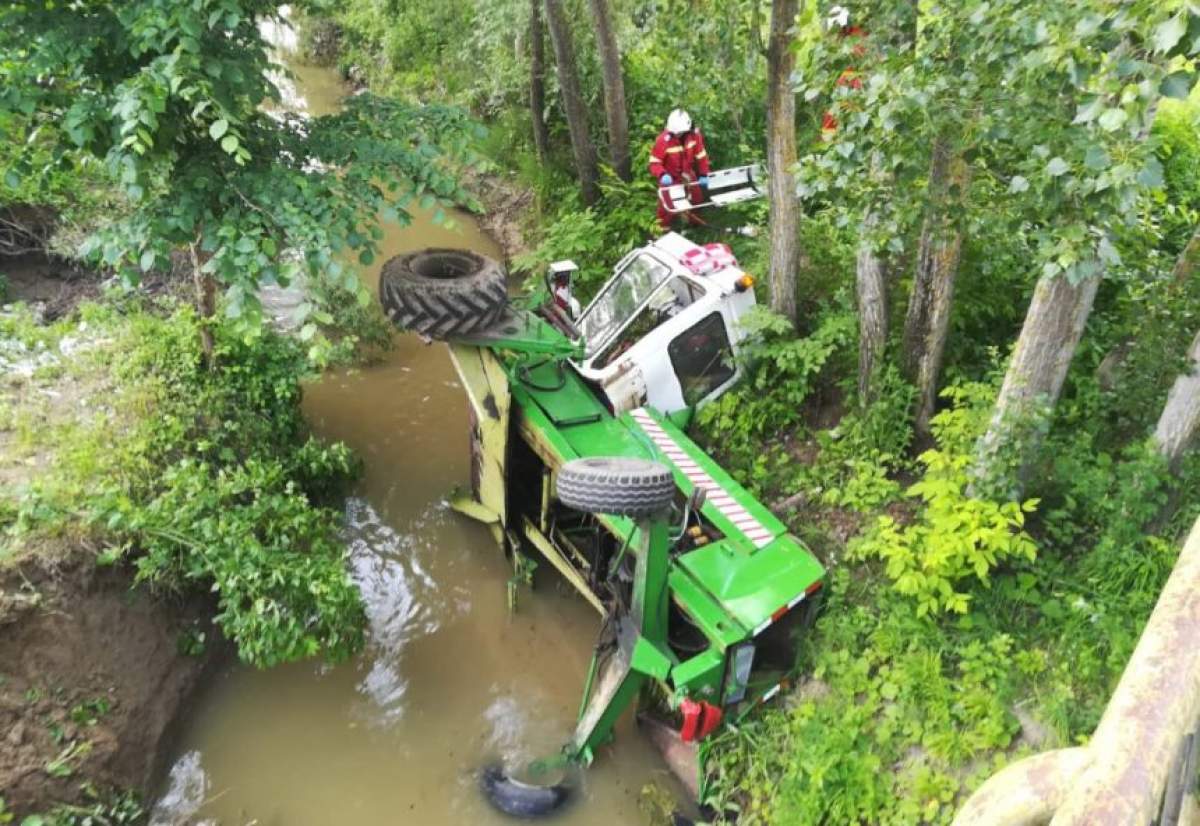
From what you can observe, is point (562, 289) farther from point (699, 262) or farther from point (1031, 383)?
point (1031, 383)

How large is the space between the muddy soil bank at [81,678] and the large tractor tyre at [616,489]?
283cm

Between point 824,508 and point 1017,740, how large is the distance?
6.11ft

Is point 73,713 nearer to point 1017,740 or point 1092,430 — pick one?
point 1017,740

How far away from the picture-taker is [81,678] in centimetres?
420

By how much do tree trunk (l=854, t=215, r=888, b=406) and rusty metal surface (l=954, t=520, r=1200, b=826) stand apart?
4.40 metres

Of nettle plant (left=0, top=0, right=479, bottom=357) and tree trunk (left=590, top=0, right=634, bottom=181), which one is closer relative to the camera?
nettle plant (left=0, top=0, right=479, bottom=357)

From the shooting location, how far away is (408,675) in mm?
5176

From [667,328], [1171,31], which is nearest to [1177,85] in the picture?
[1171,31]

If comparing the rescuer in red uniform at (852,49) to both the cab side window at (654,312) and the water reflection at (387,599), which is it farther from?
the water reflection at (387,599)

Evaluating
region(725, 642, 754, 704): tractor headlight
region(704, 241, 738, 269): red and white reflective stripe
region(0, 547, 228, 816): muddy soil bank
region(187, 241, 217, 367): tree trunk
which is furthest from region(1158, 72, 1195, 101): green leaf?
region(187, 241, 217, 367): tree trunk

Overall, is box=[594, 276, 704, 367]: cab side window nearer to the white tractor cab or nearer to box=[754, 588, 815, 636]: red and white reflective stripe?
the white tractor cab

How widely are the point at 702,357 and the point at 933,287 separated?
1731 millimetres

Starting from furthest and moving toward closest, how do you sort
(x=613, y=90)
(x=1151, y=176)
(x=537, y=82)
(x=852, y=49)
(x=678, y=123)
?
(x=537, y=82), (x=613, y=90), (x=678, y=123), (x=852, y=49), (x=1151, y=176)

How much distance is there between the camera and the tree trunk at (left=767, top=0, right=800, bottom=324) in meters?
5.09
